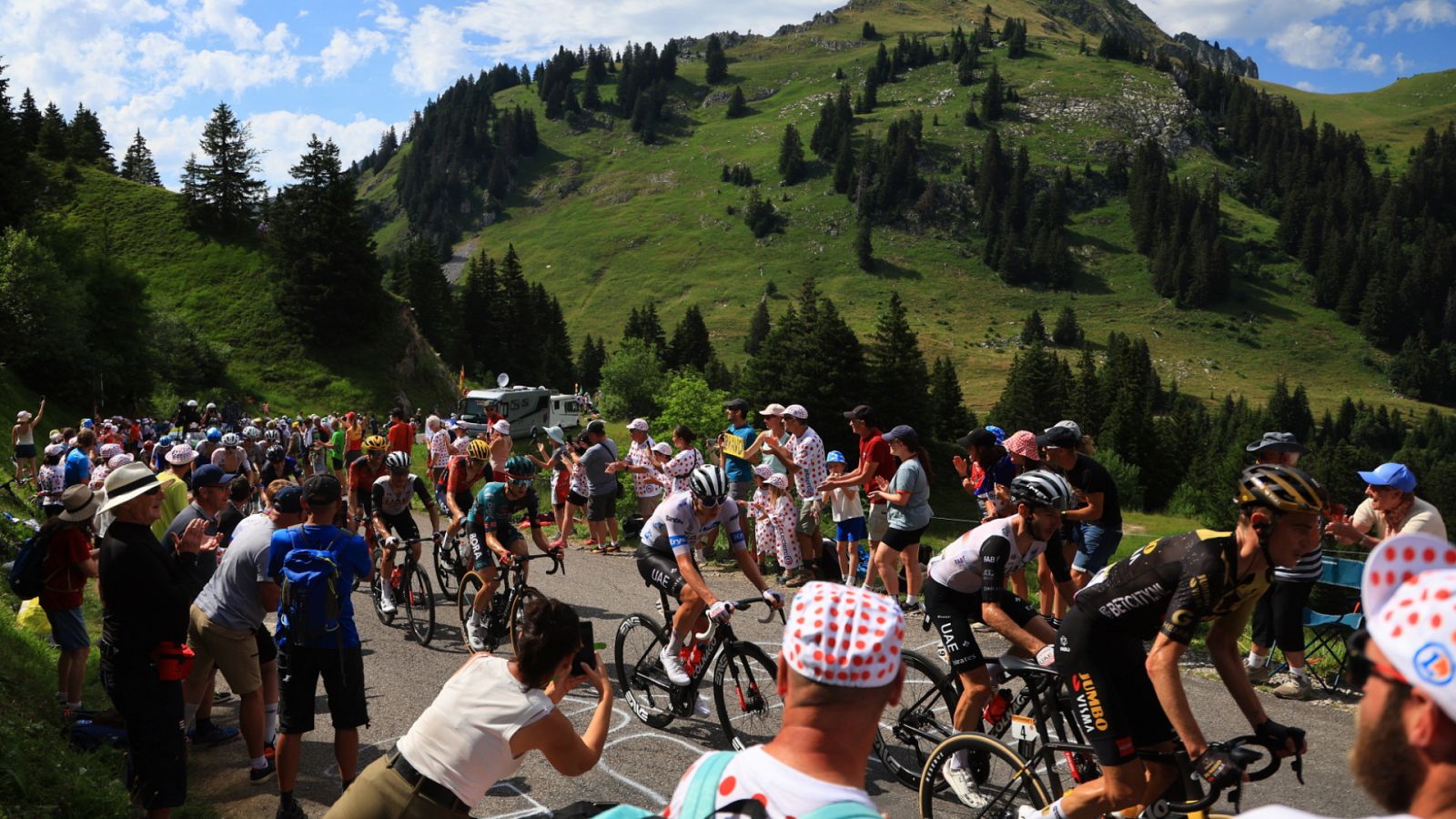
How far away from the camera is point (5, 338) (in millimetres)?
39688

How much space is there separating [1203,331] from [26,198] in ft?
553

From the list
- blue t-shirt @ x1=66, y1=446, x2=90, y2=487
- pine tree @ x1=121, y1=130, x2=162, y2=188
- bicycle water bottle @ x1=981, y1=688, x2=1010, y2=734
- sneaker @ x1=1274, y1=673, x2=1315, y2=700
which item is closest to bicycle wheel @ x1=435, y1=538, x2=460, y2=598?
blue t-shirt @ x1=66, y1=446, x2=90, y2=487

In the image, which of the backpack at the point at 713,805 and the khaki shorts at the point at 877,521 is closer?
the backpack at the point at 713,805

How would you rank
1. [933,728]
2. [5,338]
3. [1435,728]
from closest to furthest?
[1435,728], [933,728], [5,338]

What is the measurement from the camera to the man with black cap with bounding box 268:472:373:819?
19.5 ft

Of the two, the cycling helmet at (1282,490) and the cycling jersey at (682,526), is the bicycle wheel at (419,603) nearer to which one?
the cycling jersey at (682,526)

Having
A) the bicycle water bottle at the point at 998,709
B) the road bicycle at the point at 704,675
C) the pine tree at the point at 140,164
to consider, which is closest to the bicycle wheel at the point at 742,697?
A: the road bicycle at the point at 704,675

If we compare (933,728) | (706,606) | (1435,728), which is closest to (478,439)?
(706,606)

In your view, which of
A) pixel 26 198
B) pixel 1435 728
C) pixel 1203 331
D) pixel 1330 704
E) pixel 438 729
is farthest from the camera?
pixel 1203 331

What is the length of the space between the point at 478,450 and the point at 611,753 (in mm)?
4068

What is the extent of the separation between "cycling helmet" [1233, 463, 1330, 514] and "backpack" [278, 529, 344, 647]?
517cm

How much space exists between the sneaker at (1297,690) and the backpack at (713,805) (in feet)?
25.6

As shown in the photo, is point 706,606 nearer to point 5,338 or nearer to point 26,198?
point 5,338

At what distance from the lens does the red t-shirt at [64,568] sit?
23.6 feet
